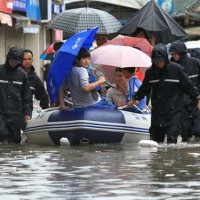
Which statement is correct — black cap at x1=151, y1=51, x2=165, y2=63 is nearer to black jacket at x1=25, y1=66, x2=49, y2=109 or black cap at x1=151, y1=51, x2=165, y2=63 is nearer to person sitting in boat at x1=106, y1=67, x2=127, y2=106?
person sitting in boat at x1=106, y1=67, x2=127, y2=106

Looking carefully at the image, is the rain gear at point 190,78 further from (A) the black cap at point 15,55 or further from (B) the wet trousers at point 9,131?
(B) the wet trousers at point 9,131

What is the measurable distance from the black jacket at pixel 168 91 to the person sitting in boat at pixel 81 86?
2.41 feet

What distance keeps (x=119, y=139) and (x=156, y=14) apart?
186 inches

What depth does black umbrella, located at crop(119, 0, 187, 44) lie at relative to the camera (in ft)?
57.3

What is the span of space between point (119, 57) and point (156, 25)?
3103 mm

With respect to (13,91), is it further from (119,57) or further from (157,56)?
(157,56)

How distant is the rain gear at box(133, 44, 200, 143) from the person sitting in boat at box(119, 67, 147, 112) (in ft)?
2.67

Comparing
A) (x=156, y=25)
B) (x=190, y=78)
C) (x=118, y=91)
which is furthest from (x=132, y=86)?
(x=156, y=25)

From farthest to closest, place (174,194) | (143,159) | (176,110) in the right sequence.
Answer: (176,110) < (143,159) < (174,194)

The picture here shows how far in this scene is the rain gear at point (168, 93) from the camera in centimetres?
1314

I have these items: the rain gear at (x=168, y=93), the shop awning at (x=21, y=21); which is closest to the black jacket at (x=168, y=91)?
the rain gear at (x=168, y=93)

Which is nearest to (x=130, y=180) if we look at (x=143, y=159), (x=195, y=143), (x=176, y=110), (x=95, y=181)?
(x=95, y=181)

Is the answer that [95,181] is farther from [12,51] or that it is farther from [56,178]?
[12,51]

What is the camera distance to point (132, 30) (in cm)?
1756
